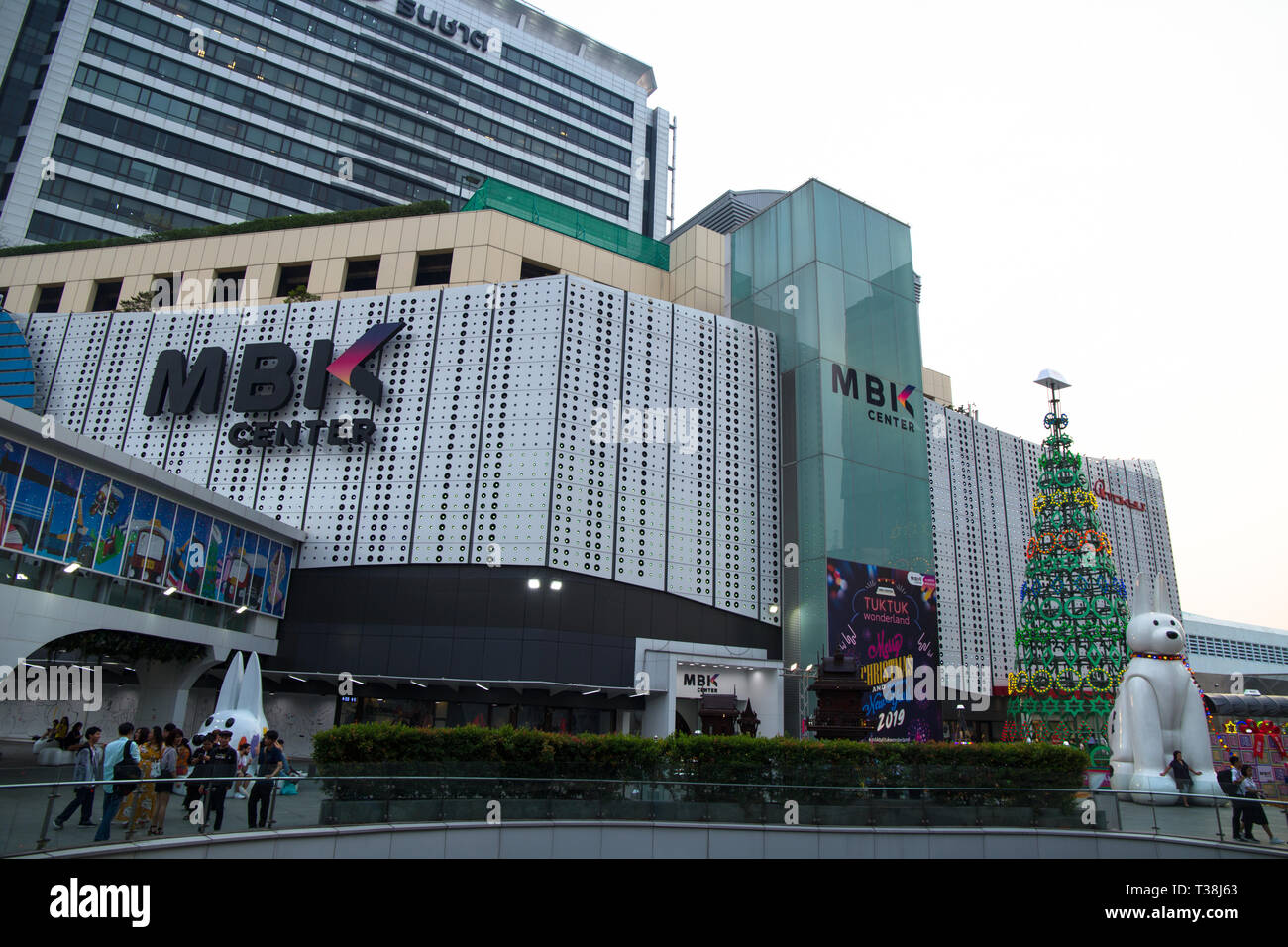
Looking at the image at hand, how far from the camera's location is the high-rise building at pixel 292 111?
2163 inches

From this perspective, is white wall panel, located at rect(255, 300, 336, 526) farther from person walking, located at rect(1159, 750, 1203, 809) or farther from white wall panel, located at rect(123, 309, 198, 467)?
person walking, located at rect(1159, 750, 1203, 809)

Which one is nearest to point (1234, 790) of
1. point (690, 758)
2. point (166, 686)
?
point (690, 758)

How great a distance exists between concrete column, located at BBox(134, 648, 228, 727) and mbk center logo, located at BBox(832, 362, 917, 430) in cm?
2571

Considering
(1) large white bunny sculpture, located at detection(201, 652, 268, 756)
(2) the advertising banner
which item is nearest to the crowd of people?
(1) large white bunny sculpture, located at detection(201, 652, 268, 756)

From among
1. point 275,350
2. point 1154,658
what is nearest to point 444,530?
point 275,350

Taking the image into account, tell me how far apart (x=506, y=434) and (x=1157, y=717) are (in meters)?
22.0

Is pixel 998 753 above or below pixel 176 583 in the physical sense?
below

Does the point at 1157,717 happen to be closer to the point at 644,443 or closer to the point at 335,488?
the point at 644,443

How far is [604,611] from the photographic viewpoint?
1202 inches

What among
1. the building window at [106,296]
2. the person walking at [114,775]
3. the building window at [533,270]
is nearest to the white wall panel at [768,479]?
the building window at [533,270]

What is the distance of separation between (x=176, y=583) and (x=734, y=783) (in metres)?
20.4

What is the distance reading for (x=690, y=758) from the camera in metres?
17.6
